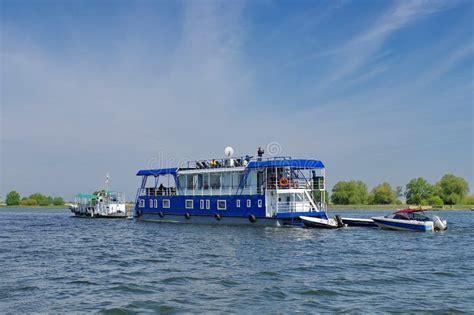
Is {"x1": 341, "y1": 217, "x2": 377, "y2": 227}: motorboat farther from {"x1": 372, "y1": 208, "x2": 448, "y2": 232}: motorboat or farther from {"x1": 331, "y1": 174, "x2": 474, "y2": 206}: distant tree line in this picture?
{"x1": 331, "y1": 174, "x2": 474, "y2": 206}: distant tree line

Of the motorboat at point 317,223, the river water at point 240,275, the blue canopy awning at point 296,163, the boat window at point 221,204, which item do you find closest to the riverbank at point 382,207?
the boat window at point 221,204

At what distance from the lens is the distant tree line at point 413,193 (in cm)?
13912

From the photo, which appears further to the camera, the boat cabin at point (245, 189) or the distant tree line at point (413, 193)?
the distant tree line at point (413, 193)

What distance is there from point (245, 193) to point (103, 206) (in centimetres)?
3744

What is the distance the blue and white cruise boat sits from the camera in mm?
48438

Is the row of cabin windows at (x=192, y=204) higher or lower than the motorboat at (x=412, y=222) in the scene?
higher

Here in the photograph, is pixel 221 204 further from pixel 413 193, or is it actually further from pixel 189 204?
pixel 413 193

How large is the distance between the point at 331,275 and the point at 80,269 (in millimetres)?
12346

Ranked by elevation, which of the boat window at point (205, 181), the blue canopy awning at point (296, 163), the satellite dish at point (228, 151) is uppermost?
the satellite dish at point (228, 151)

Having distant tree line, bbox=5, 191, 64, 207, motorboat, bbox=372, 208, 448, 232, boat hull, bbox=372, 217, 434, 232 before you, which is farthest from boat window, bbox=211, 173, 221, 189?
distant tree line, bbox=5, 191, 64, 207

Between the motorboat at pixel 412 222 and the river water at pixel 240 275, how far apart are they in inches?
201

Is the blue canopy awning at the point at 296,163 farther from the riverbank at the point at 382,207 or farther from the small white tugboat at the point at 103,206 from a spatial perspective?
the riverbank at the point at 382,207

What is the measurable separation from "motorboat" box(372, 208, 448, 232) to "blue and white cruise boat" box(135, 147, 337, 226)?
18.5 feet

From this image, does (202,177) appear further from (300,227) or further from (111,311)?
(111,311)
